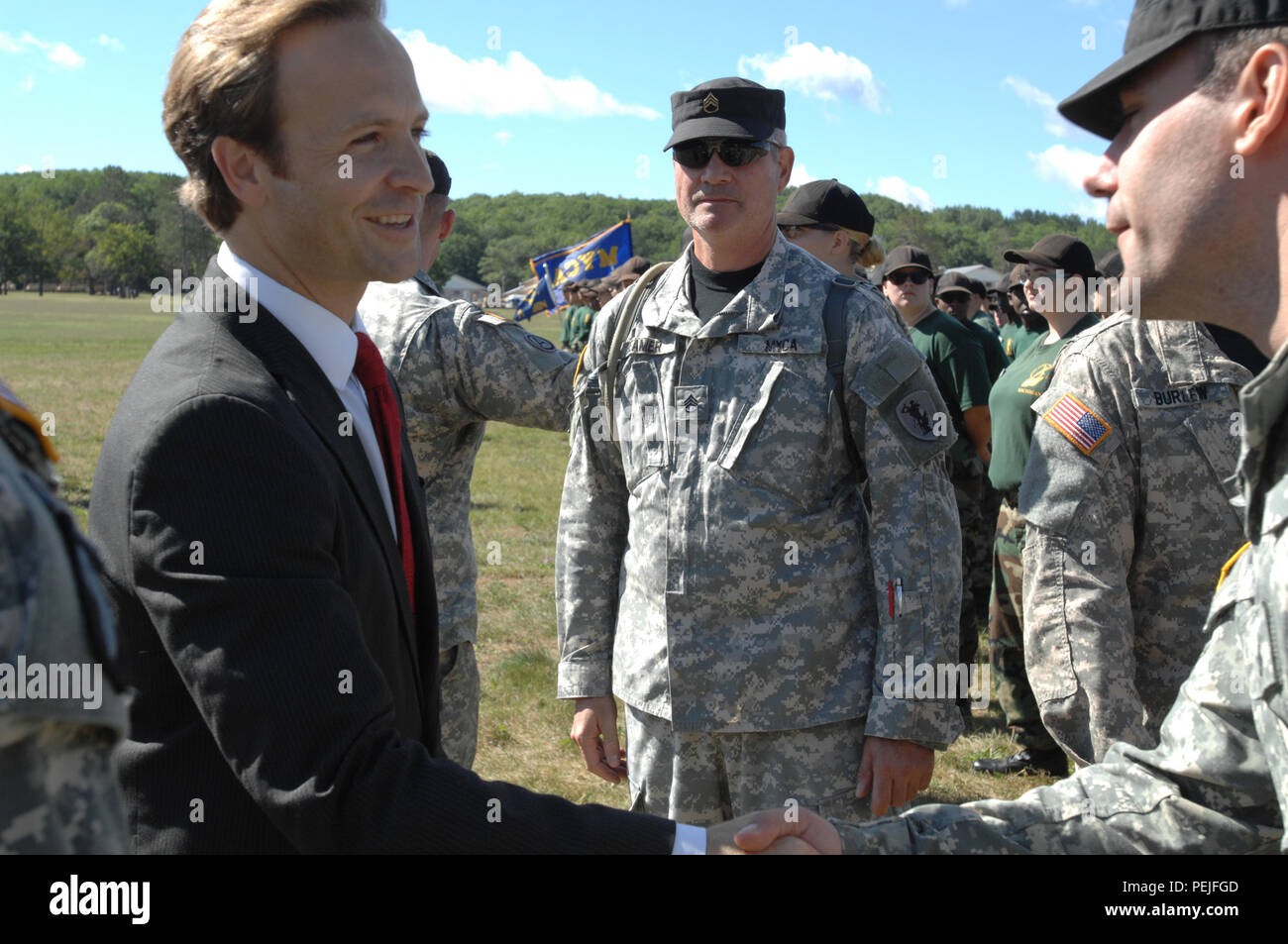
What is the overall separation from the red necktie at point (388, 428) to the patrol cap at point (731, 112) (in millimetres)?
1636

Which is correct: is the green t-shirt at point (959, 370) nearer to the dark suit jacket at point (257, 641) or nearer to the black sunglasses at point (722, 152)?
the black sunglasses at point (722, 152)

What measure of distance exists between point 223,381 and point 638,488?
1.84 meters

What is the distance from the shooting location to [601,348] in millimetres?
3535

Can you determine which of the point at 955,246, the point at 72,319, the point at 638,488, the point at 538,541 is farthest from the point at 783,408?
the point at 955,246

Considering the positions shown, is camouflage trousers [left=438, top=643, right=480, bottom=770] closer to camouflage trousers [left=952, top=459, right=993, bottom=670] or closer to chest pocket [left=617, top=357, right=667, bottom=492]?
chest pocket [left=617, top=357, right=667, bottom=492]

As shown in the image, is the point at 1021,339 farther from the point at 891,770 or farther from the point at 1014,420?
the point at 891,770

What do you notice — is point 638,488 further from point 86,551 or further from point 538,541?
point 538,541

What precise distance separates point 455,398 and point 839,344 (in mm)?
1346

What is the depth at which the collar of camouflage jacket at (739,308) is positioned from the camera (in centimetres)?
321

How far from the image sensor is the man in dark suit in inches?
60.4

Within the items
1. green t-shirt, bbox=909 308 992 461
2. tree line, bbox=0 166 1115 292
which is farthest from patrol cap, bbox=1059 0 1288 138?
tree line, bbox=0 166 1115 292

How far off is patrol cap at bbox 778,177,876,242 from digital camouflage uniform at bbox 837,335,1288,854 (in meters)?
4.05

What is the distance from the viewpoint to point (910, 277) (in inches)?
286

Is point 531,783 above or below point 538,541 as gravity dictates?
below
